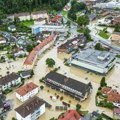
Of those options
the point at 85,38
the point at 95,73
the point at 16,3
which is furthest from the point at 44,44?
the point at 16,3

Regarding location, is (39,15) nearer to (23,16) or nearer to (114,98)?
(23,16)

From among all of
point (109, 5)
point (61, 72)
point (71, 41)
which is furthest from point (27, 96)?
point (109, 5)

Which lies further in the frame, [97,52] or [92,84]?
[97,52]

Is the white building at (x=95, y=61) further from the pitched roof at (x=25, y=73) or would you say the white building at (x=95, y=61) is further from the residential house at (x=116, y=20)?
the residential house at (x=116, y=20)

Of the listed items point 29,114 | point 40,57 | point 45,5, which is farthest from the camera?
point 45,5

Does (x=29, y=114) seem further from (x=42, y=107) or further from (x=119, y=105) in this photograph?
(x=119, y=105)

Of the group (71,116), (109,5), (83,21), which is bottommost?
(71,116)
